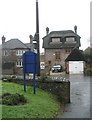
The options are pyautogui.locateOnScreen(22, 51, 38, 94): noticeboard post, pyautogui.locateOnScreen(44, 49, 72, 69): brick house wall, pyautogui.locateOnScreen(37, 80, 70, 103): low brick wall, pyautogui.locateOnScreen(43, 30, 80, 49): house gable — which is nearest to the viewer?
pyautogui.locateOnScreen(22, 51, 38, 94): noticeboard post

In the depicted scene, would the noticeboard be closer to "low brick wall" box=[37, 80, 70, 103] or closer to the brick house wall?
"low brick wall" box=[37, 80, 70, 103]

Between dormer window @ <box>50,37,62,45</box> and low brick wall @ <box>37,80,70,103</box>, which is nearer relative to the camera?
low brick wall @ <box>37,80,70,103</box>

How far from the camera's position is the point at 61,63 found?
6856 cm

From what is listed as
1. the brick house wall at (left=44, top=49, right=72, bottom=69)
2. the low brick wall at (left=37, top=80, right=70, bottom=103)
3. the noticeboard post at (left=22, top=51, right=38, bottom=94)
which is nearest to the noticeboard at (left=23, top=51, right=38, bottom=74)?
the noticeboard post at (left=22, top=51, right=38, bottom=94)

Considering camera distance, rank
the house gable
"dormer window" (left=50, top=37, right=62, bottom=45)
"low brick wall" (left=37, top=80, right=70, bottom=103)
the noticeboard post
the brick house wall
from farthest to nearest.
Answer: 1. "dormer window" (left=50, top=37, right=62, bottom=45)
2. the house gable
3. the brick house wall
4. "low brick wall" (left=37, top=80, right=70, bottom=103)
5. the noticeboard post

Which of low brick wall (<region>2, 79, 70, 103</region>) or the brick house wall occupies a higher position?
the brick house wall

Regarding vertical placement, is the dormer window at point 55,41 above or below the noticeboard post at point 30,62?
above

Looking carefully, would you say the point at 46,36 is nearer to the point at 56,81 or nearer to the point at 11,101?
the point at 56,81

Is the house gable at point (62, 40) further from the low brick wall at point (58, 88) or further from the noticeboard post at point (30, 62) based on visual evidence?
the noticeboard post at point (30, 62)

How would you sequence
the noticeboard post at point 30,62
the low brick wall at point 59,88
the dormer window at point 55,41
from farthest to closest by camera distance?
the dormer window at point 55,41
the low brick wall at point 59,88
the noticeboard post at point 30,62

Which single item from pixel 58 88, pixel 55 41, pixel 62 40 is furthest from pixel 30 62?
pixel 62 40

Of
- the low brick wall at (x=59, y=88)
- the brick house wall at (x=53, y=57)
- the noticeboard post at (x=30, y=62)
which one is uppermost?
the brick house wall at (x=53, y=57)

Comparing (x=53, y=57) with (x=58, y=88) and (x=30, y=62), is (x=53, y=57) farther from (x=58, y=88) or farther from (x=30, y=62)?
(x=30, y=62)

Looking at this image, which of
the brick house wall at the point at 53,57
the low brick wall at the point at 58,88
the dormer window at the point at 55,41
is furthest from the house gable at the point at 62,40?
the low brick wall at the point at 58,88
